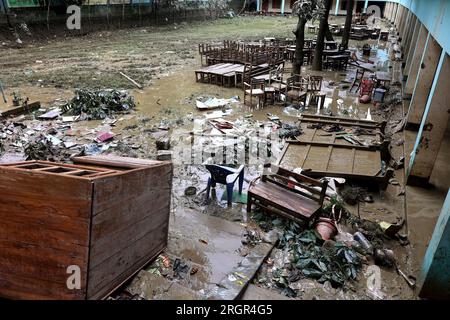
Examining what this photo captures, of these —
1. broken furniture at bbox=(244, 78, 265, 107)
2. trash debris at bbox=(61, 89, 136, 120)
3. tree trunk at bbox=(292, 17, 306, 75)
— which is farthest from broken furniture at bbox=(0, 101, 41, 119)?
tree trunk at bbox=(292, 17, 306, 75)

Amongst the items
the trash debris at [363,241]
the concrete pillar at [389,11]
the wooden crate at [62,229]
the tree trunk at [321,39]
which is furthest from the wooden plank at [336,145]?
the concrete pillar at [389,11]

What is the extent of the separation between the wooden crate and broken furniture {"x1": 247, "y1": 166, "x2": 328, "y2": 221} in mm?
2729

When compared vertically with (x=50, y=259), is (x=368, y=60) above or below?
above

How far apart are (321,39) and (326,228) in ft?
40.2

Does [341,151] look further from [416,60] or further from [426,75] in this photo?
[416,60]

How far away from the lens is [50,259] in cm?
320

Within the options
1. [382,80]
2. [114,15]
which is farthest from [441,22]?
[114,15]

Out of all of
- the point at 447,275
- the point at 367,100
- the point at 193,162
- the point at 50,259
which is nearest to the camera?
the point at 50,259

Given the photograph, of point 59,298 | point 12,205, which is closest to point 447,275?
point 59,298

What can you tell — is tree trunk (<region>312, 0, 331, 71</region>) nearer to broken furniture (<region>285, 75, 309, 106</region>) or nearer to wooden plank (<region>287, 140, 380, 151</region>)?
broken furniture (<region>285, 75, 309, 106</region>)

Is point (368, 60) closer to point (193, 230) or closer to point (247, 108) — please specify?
point (247, 108)

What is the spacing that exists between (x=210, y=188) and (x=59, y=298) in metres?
3.65

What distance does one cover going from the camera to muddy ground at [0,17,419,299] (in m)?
4.95

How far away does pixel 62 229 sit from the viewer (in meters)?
3.11
